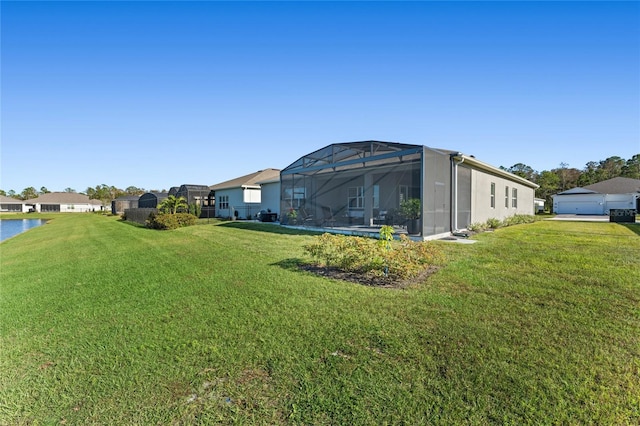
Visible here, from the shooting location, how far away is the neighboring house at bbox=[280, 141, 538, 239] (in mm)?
10344

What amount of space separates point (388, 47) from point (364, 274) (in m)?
9.51

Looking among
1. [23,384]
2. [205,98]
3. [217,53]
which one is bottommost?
[23,384]

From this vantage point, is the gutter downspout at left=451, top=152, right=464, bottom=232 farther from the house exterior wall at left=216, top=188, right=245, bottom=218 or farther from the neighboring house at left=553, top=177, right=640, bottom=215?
the neighboring house at left=553, top=177, right=640, bottom=215

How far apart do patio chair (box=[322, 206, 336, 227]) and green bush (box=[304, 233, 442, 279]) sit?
748cm

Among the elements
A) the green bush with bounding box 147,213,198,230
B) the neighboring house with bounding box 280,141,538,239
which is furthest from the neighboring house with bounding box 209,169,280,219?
the neighboring house with bounding box 280,141,538,239

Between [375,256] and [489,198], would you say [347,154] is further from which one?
[489,198]

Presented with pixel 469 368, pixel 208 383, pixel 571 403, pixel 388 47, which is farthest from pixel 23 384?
pixel 388 47

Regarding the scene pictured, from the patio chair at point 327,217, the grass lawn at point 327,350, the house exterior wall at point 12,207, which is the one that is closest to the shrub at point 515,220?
the patio chair at point 327,217

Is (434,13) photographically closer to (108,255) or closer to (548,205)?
(108,255)

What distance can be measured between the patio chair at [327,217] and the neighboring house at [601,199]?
109 feet

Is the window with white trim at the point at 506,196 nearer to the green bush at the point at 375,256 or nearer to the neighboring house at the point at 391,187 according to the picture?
the neighboring house at the point at 391,187

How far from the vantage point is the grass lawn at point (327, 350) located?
6.85ft

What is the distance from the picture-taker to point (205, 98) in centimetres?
1456

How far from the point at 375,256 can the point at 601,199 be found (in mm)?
38610
